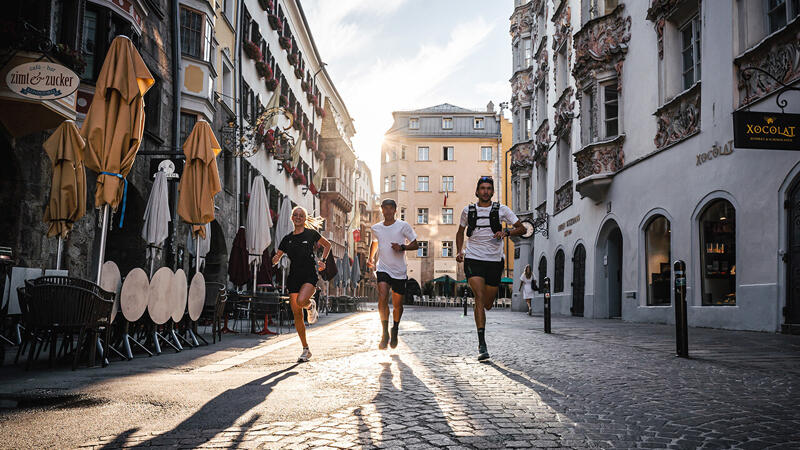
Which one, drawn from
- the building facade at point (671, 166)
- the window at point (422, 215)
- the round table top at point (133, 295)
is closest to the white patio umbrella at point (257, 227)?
the round table top at point (133, 295)

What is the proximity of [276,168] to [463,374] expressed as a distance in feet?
94.2

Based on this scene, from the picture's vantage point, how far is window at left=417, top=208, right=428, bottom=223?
233ft

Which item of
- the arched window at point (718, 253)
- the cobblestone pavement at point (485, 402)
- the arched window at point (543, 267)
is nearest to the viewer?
the cobblestone pavement at point (485, 402)

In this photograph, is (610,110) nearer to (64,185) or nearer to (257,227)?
(257,227)

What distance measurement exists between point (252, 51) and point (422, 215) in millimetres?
44404

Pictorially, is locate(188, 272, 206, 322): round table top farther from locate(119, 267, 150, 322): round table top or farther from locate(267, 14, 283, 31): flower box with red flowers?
locate(267, 14, 283, 31): flower box with red flowers

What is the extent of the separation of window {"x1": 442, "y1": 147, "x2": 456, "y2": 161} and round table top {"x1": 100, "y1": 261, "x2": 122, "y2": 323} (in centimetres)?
6504

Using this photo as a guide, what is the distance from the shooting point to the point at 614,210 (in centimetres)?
2083

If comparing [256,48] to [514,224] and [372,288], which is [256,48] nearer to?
[514,224]

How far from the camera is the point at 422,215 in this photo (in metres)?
71.2

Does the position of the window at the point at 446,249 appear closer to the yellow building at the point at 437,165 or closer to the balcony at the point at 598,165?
the yellow building at the point at 437,165

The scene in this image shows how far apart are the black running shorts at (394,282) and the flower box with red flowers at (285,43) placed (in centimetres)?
2702

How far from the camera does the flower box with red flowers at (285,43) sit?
34103 mm

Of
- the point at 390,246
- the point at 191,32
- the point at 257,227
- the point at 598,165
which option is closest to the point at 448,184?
the point at 191,32
